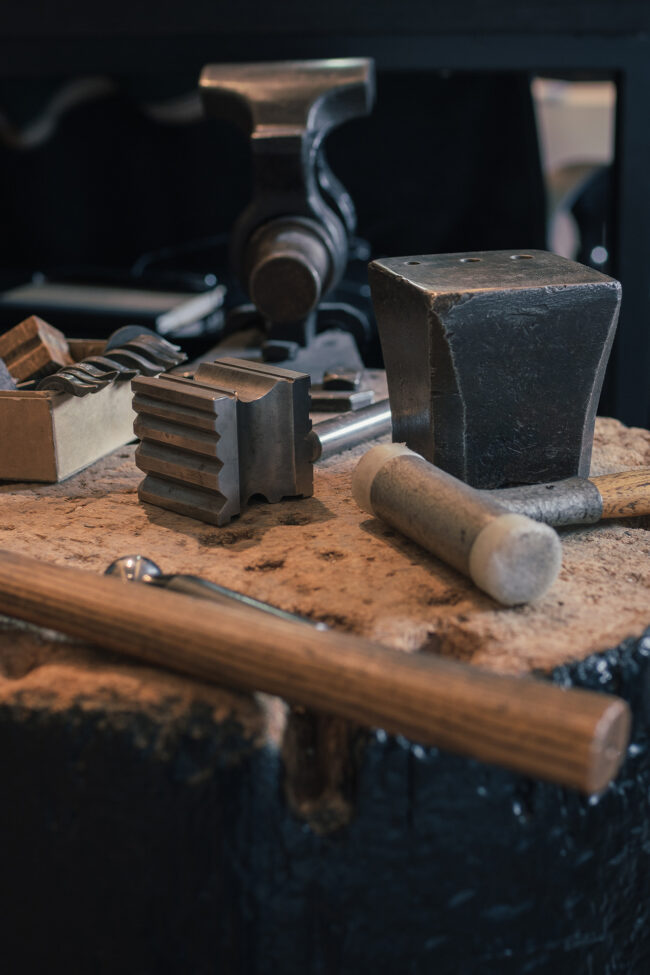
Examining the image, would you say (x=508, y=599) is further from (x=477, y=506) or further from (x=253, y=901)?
(x=253, y=901)

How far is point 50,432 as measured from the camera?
140cm

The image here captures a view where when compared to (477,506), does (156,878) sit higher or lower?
lower

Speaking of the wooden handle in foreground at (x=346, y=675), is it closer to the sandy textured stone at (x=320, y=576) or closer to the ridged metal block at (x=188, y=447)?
the sandy textured stone at (x=320, y=576)

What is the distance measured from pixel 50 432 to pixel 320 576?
0.48m

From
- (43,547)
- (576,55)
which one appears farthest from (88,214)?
(43,547)

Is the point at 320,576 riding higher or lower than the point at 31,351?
lower

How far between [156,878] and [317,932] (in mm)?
158

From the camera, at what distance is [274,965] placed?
95 cm

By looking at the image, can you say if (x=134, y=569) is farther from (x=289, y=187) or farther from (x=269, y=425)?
(x=289, y=187)

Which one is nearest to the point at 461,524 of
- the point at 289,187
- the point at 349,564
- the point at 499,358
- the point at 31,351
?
the point at 349,564

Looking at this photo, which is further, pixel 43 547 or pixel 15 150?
pixel 15 150

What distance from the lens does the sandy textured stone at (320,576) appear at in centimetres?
98

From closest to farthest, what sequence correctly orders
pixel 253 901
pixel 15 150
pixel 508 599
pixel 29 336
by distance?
pixel 253 901 < pixel 508 599 < pixel 29 336 < pixel 15 150

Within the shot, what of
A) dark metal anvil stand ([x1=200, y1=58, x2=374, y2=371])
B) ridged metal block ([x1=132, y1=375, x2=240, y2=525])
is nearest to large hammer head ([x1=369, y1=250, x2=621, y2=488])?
ridged metal block ([x1=132, y1=375, x2=240, y2=525])
